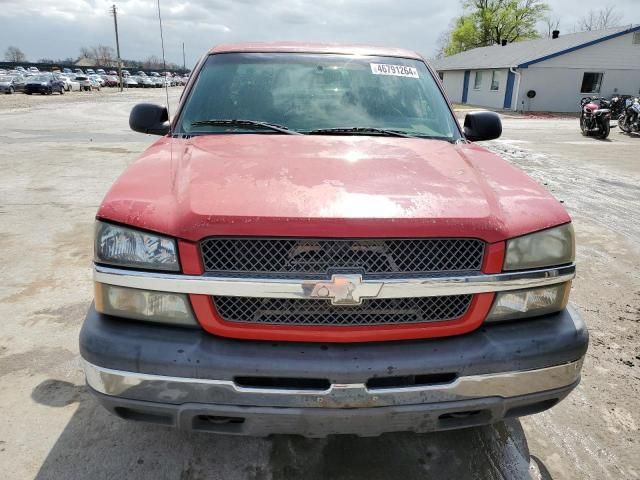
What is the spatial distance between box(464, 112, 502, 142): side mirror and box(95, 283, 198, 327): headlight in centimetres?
231

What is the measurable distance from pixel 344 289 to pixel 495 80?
38137 mm

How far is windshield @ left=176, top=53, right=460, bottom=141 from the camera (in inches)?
120

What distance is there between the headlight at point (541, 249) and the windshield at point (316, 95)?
3.96 ft

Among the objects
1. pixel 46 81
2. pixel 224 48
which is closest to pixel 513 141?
pixel 224 48

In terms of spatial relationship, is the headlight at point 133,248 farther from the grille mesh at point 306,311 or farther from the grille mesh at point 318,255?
the grille mesh at point 306,311

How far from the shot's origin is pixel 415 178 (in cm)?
219

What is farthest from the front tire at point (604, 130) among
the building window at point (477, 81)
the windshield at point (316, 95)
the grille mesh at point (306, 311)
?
the building window at point (477, 81)

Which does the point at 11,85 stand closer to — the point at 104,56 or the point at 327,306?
the point at 327,306

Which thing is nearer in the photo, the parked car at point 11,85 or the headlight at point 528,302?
the headlight at point 528,302

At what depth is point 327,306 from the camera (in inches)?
74.4

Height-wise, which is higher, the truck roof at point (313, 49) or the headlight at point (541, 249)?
the truck roof at point (313, 49)

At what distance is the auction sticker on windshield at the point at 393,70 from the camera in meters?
3.44

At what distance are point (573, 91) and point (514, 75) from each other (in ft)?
12.9

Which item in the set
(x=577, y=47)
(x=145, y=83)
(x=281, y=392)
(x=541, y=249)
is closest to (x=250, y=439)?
(x=281, y=392)
